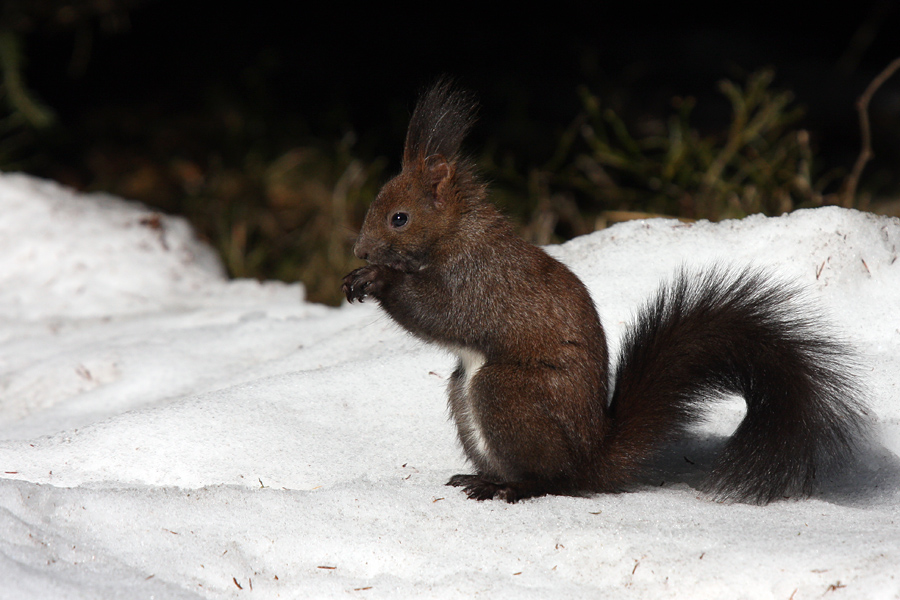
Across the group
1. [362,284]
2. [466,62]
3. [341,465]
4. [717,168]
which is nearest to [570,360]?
[362,284]

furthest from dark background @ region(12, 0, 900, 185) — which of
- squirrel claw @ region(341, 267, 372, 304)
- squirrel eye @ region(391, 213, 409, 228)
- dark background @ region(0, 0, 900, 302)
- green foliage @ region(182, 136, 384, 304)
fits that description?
squirrel claw @ region(341, 267, 372, 304)

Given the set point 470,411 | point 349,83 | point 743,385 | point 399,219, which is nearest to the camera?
point 743,385

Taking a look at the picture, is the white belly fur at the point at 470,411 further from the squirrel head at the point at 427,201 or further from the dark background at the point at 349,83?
the dark background at the point at 349,83

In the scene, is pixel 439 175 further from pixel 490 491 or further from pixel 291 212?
pixel 291 212

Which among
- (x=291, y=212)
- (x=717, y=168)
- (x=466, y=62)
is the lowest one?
(x=291, y=212)

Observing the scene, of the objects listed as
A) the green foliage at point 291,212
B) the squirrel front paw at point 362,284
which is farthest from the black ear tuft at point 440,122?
the green foliage at point 291,212

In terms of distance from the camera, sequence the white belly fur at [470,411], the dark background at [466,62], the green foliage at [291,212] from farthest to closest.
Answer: the dark background at [466,62] → the green foliage at [291,212] → the white belly fur at [470,411]

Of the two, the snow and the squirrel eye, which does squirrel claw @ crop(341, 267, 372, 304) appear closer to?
the squirrel eye
